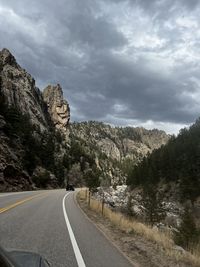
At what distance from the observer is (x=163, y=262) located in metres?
8.86

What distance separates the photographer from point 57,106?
7515 inches

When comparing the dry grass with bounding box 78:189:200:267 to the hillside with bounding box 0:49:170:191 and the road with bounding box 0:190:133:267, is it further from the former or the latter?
the hillside with bounding box 0:49:170:191

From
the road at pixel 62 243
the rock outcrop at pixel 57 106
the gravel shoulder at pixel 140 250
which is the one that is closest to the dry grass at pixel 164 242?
the gravel shoulder at pixel 140 250

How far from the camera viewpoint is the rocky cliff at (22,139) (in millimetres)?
55812

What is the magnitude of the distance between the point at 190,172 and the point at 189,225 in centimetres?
5486

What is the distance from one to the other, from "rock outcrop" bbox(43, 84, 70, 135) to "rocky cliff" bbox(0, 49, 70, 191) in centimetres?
3489

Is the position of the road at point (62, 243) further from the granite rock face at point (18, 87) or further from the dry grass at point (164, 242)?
the granite rock face at point (18, 87)

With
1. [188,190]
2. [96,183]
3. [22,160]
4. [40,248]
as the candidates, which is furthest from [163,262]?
[188,190]

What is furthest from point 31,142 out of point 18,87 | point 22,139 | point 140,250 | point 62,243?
point 140,250

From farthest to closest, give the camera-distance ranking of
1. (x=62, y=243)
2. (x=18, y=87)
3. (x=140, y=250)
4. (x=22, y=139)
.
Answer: (x=18, y=87)
(x=22, y=139)
(x=62, y=243)
(x=140, y=250)

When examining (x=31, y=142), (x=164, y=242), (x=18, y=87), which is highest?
(x=18, y=87)

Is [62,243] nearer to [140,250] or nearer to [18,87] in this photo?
[140,250]

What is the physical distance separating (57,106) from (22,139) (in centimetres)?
11835

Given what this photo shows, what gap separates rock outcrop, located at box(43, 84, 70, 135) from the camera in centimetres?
18486
